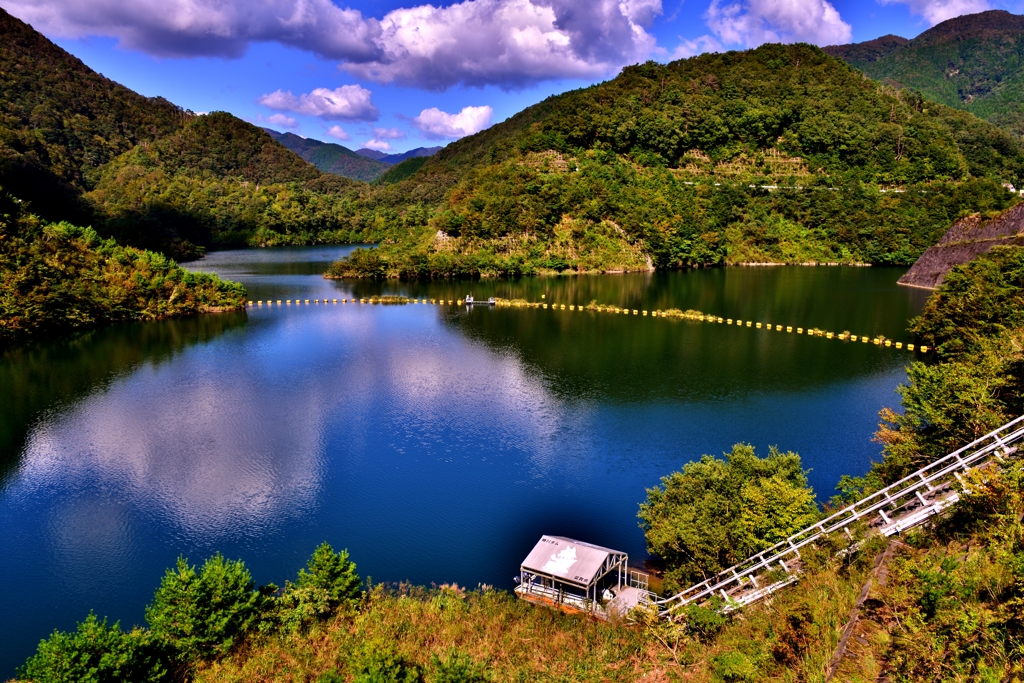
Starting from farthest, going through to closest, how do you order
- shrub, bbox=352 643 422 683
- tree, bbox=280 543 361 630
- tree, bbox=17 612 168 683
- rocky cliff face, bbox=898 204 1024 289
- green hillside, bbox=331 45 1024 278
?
1. green hillside, bbox=331 45 1024 278
2. rocky cliff face, bbox=898 204 1024 289
3. tree, bbox=280 543 361 630
4. tree, bbox=17 612 168 683
5. shrub, bbox=352 643 422 683

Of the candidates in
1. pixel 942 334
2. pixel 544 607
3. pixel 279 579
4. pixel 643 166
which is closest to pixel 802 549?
pixel 544 607

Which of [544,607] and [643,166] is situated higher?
[643,166]

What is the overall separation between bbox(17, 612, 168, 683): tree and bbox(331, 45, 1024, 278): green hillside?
5844 cm

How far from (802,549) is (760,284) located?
174ft

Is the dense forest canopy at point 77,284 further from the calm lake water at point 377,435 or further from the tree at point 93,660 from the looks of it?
the tree at point 93,660

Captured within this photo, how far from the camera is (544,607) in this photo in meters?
14.6

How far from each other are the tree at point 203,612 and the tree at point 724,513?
9.31 meters

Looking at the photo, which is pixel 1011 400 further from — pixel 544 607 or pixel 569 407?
pixel 569 407

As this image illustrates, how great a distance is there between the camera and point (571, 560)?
50.0 feet

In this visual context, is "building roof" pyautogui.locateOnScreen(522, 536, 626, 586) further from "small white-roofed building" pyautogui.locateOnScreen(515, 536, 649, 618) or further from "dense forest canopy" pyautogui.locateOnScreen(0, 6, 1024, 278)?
"dense forest canopy" pyautogui.locateOnScreen(0, 6, 1024, 278)

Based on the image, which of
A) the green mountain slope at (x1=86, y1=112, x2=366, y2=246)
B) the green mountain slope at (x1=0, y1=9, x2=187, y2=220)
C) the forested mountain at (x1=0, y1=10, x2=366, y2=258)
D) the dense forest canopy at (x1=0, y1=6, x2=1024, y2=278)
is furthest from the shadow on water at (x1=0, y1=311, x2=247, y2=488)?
the green mountain slope at (x1=0, y1=9, x2=187, y2=220)

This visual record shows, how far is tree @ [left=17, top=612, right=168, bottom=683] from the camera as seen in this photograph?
1048 cm

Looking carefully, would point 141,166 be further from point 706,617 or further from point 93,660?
point 706,617

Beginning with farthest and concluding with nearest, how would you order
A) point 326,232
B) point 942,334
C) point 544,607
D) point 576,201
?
point 326,232, point 576,201, point 942,334, point 544,607
